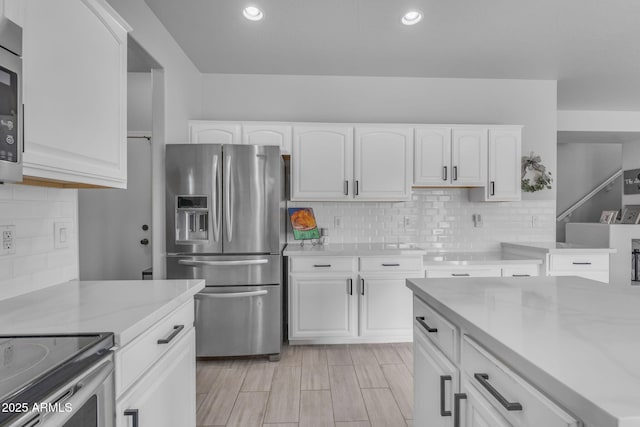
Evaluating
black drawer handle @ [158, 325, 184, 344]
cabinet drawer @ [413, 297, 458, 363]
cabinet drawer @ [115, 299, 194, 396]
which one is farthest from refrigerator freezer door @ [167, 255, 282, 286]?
cabinet drawer @ [413, 297, 458, 363]

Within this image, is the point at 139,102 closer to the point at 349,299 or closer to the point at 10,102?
the point at 349,299

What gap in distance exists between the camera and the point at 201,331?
290cm

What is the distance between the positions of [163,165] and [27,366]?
231cm

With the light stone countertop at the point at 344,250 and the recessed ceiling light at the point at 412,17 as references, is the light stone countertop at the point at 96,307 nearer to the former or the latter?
the light stone countertop at the point at 344,250

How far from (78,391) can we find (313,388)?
195 cm

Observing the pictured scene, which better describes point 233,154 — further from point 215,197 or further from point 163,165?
point 163,165

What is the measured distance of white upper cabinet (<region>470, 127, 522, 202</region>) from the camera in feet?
11.9

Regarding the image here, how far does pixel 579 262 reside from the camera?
338 centimetres

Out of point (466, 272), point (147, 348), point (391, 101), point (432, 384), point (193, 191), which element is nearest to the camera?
point (147, 348)

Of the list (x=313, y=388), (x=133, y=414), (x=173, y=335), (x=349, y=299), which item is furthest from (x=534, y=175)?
(x=133, y=414)

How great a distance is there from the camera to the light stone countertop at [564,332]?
63 centimetres

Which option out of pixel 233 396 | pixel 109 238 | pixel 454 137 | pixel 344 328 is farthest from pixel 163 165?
pixel 454 137

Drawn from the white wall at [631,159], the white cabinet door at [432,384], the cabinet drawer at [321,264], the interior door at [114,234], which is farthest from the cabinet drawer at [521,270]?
the white wall at [631,159]

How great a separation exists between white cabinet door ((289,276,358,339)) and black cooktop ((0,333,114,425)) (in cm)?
232
